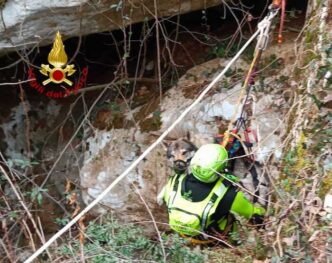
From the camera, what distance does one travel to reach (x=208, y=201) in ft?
12.6

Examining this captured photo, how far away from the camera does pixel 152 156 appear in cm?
530

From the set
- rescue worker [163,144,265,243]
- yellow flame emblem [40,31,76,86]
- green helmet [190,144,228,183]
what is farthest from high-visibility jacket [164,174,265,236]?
yellow flame emblem [40,31,76,86]

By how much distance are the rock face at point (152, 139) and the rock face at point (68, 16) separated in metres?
0.69

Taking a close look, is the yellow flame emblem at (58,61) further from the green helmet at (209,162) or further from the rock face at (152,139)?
the rock face at (152,139)

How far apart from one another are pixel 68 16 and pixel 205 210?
200cm

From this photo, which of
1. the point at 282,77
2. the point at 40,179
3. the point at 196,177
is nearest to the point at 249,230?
the point at 196,177

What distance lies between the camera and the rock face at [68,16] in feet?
15.5

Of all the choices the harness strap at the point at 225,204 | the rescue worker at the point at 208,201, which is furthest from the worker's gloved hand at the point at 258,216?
the harness strap at the point at 225,204

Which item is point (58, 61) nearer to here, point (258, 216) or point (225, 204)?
point (225, 204)

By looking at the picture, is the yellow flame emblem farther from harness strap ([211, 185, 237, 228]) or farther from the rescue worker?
harness strap ([211, 185, 237, 228])

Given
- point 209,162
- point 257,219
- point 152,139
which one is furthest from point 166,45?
point 257,219

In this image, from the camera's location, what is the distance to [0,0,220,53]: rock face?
473 centimetres

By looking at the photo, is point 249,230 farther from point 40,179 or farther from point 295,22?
point 40,179

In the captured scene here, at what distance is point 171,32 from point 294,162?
2743 mm
